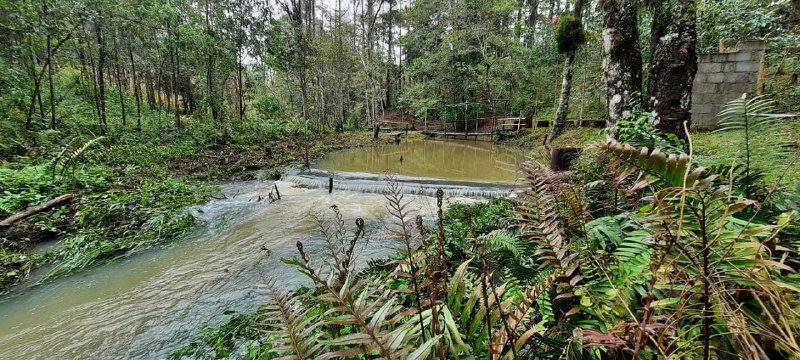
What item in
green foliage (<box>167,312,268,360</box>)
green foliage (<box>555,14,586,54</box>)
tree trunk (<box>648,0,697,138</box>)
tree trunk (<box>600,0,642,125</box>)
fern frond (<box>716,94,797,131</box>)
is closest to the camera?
fern frond (<box>716,94,797,131</box>)

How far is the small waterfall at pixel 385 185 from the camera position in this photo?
7.27 m

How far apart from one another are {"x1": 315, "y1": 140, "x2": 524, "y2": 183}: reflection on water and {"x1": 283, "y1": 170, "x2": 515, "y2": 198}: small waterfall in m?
0.93

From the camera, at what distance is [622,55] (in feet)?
12.0

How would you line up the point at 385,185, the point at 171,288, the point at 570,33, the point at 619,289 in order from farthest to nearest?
1. the point at 570,33
2. the point at 385,185
3. the point at 171,288
4. the point at 619,289

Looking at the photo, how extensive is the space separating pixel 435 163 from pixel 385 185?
14.4 feet

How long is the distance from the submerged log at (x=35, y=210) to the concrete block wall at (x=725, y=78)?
13223 mm

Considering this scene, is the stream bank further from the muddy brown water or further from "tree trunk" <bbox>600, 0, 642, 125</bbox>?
"tree trunk" <bbox>600, 0, 642, 125</bbox>

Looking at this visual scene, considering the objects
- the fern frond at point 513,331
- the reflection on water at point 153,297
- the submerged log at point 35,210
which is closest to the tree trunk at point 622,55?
the fern frond at point 513,331

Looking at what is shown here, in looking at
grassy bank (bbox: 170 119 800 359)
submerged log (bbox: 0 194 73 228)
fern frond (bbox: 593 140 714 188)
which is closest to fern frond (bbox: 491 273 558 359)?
grassy bank (bbox: 170 119 800 359)

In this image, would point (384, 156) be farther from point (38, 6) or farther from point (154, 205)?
point (38, 6)

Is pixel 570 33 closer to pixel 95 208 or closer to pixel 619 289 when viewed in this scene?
pixel 619 289

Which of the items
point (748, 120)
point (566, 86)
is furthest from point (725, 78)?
point (748, 120)

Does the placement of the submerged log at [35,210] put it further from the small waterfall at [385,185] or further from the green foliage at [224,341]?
the small waterfall at [385,185]

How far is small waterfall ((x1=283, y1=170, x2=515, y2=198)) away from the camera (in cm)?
727
